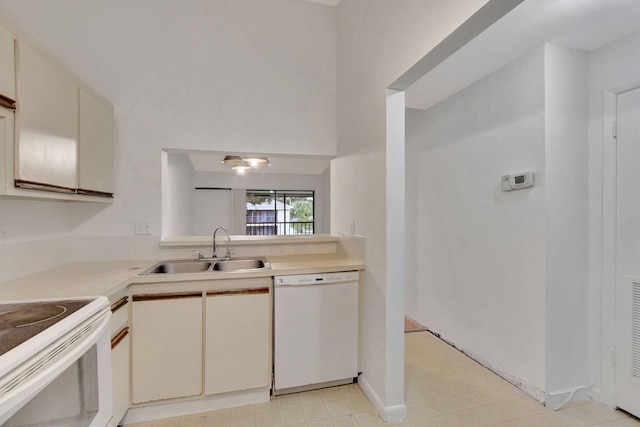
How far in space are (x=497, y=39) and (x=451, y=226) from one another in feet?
5.14

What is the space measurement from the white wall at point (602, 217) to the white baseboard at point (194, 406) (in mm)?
2286

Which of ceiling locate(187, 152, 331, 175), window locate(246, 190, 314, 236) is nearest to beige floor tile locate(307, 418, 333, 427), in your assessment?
ceiling locate(187, 152, 331, 175)

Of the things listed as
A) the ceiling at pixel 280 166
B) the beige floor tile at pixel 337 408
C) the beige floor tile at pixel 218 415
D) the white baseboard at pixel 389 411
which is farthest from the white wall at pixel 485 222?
the ceiling at pixel 280 166

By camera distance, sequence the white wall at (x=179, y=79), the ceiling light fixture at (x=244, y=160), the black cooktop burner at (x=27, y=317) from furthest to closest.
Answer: the ceiling light fixture at (x=244, y=160)
the white wall at (x=179, y=79)
the black cooktop burner at (x=27, y=317)

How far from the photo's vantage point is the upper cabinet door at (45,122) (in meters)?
1.29

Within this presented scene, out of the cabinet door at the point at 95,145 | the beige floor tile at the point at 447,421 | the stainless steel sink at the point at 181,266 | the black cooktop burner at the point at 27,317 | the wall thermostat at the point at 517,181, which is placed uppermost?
the cabinet door at the point at 95,145

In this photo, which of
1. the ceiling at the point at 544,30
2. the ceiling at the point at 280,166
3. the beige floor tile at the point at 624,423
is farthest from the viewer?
the ceiling at the point at 280,166

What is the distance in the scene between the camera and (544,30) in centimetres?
175

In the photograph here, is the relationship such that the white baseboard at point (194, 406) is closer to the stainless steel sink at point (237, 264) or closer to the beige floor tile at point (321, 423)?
the beige floor tile at point (321, 423)

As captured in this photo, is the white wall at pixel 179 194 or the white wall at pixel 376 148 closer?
the white wall at pixel 376 148

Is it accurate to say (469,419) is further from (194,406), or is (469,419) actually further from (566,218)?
(194,406)

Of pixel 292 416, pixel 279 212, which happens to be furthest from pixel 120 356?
pixel 279 212

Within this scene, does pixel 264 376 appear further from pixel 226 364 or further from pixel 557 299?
pixel 557 299

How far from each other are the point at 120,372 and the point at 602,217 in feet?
10.4
